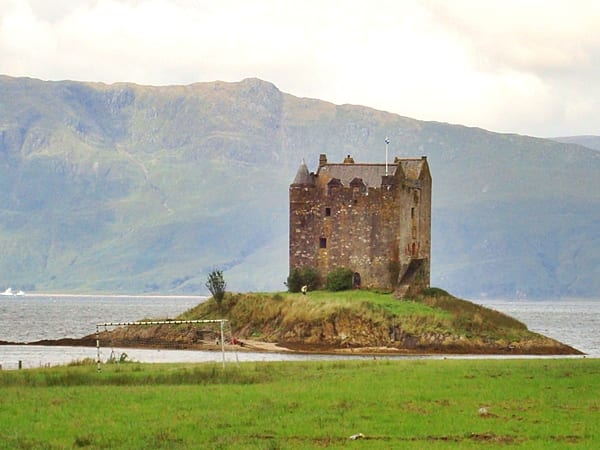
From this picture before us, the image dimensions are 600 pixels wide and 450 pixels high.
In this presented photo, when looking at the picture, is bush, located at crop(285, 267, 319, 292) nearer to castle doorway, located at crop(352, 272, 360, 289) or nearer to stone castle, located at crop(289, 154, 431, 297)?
stone castle, located at crop(289, 154, 431, 297)

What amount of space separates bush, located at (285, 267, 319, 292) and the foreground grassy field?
128ft

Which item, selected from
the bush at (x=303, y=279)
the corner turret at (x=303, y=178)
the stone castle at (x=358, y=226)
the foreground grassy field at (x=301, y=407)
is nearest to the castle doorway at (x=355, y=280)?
the stone castle at (x=358, y=226)

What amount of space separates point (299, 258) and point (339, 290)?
4512 mm

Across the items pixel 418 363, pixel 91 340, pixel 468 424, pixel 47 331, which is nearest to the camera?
pixel 468 424

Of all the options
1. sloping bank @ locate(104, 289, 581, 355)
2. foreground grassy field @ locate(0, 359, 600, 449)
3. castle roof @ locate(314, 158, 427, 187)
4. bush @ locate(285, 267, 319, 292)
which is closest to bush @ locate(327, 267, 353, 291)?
bush @ locate(285, 267, 319, 292)

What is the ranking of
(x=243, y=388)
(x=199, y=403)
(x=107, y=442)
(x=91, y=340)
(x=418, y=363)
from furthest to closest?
(x=91, y=340) < (x=418, y=363) < (x=243, y=388) < (x=199, y=403) < (x=107, y=442)

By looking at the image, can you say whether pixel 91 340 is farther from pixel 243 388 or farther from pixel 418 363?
pixel 243 388

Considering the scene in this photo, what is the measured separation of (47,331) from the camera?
120 m

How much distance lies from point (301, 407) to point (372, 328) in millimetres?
42532

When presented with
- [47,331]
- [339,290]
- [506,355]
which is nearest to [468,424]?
[506,355]

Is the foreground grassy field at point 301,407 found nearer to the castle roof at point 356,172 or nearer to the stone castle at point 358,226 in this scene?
the stone castle at point 358,226

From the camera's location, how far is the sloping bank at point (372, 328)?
83.1 metres

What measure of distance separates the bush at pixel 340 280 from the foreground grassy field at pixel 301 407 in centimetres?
3709

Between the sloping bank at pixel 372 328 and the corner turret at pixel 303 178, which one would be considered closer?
the sloping bank at pixel 372 328
